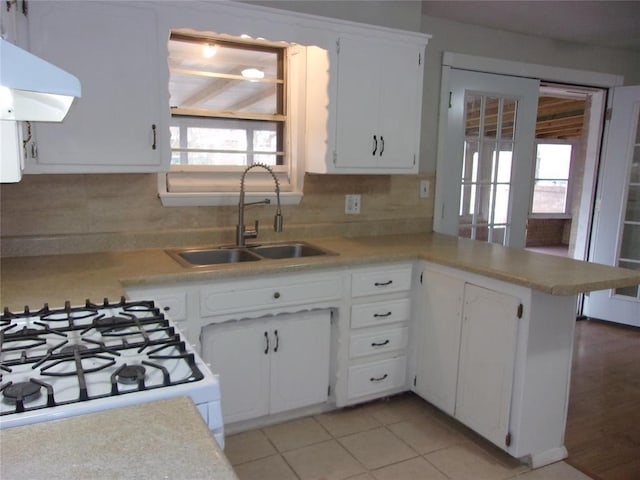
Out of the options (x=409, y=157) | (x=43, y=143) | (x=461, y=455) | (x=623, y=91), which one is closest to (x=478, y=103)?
(x=409, y=157)

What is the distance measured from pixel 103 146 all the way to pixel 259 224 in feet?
3.09

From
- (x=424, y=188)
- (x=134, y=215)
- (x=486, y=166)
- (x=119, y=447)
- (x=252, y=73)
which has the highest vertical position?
(x=252, y=73)

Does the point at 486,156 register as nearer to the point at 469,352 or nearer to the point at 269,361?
the point at 469,352

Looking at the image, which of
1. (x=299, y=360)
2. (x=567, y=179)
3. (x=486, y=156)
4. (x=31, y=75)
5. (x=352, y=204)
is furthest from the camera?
(x=567, y=179)

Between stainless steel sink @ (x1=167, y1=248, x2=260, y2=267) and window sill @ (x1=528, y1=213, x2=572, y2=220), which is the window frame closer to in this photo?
window sill @ (x1=528, y1=213, x2=572, y2=220)

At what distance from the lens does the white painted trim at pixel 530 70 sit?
10.6 feet

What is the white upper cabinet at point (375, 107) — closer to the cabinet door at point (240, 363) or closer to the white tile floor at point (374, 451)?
the cabinet door at point (240, 363)

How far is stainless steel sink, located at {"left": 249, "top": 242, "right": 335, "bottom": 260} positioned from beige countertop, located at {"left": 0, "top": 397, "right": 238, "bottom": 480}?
1.71 meters

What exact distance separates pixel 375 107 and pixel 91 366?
2019 mm

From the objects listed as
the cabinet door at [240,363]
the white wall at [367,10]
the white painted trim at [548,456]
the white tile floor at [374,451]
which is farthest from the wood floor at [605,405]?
the white wall at [367,10]

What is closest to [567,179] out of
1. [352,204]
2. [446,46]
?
[446,46]

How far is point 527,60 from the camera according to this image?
11.5 feet

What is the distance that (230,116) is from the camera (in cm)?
263

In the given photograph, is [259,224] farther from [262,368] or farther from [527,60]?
[527,60]
